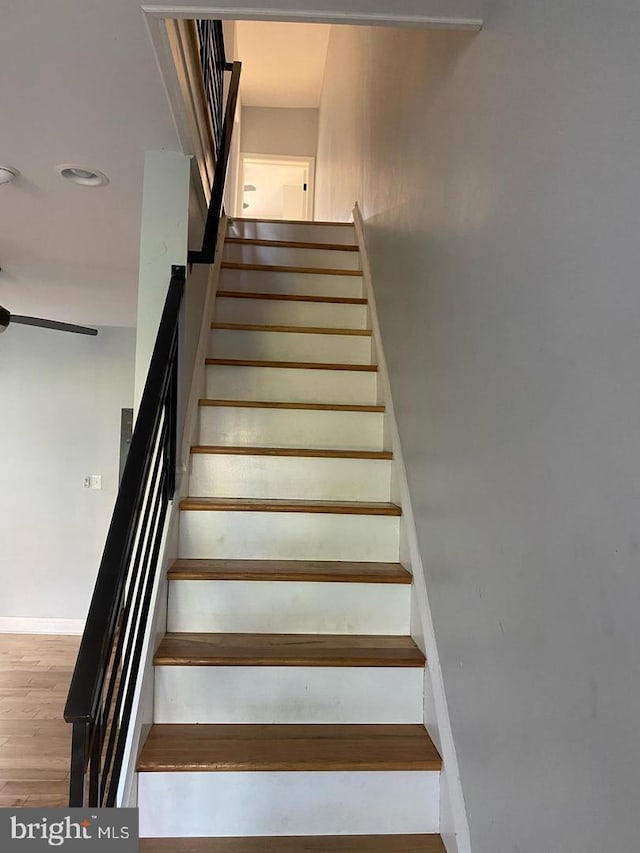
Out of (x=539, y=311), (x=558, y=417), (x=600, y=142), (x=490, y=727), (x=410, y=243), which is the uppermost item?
(x=410, y=243)

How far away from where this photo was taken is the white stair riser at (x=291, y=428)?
243 cm

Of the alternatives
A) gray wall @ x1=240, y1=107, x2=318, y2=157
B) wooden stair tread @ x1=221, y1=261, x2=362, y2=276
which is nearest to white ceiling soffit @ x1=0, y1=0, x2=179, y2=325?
wooden stair tread @ x1=221, y1=261, x2=362, y2=276

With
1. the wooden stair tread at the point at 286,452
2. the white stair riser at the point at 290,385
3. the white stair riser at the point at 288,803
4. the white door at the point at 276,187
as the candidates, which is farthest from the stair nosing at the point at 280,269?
the white door at the point at 276,187

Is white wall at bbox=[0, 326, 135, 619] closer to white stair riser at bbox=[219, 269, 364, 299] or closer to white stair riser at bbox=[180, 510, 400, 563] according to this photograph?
white stair riser at bbox=[219, 269, 364, 299]

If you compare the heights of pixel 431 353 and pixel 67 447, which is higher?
pixel 431 353

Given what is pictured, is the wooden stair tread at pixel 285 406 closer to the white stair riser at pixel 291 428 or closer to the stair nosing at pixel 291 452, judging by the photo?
the white stair riser at pixel 291 428

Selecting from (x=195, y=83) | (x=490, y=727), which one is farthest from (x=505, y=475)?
(x=195, y=83)

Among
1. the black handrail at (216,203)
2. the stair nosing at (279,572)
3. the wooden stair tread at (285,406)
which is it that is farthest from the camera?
the wooden stair tread at (285,406)

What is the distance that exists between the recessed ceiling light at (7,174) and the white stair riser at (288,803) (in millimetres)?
1923

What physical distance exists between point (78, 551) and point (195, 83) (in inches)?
154

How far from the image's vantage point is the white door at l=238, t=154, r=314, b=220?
6.91 m

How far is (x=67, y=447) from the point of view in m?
4.69

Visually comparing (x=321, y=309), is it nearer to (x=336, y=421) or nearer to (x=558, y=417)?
(x=336, y=421)

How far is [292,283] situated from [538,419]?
239 centimetres
